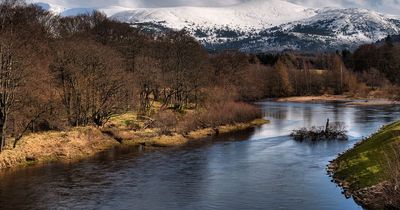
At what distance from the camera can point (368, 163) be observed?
40000 mm

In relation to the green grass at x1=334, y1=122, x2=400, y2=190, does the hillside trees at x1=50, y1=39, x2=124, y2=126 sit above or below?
above

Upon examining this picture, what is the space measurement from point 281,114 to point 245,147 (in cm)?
4784

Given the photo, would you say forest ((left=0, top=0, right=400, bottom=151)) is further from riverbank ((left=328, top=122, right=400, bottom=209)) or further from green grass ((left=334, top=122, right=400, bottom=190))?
riverbank ((left=328, top=122, right=400, bottom=209))

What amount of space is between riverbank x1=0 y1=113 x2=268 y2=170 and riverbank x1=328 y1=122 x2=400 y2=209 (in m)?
24.3

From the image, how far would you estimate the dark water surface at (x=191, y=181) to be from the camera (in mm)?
34219

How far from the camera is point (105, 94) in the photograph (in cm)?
6850

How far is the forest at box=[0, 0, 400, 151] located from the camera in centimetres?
5359

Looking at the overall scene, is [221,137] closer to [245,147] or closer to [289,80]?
[245,147]

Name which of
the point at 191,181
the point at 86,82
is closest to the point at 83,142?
the point at 86,82

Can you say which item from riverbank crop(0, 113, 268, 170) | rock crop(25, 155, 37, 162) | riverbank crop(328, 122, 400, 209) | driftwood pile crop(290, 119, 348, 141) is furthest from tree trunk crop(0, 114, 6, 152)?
driftwood pile crop(290, 119, 348, 141)

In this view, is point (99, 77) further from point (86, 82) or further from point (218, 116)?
point (218, 116)

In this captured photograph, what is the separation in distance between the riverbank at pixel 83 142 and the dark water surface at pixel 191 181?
324 cm

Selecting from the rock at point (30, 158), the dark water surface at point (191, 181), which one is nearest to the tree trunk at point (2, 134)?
the rock at point (30, 158)

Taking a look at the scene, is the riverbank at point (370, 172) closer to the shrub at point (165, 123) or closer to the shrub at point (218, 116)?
the shrub at point (165, 123)
